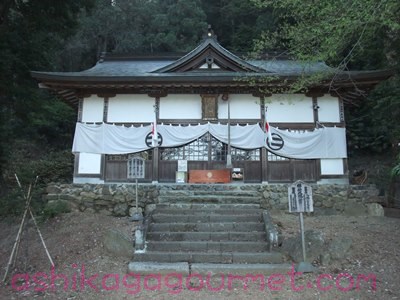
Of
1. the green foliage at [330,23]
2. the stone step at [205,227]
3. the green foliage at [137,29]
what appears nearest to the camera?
the green foliage at [330,23]

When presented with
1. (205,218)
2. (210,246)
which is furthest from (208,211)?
(210,246)

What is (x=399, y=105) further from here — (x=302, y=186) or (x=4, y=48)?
(x=4, y=48)

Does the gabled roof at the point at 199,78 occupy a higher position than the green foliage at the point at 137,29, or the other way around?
the green foliage at the point at 137,29

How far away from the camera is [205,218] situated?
28.8 feet

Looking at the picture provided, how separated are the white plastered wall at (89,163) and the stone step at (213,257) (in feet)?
16.8

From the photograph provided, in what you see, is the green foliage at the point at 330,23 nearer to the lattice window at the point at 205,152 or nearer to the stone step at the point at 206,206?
the stone step at the point at 206,206

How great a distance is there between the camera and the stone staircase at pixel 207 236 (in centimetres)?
677

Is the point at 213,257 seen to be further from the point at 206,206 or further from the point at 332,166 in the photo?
the point at 332,166

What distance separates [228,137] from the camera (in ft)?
37.3

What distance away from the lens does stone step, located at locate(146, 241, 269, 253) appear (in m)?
7.46

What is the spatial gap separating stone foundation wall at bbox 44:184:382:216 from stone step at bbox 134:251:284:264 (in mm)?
3215

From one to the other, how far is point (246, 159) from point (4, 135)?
9.73 metres

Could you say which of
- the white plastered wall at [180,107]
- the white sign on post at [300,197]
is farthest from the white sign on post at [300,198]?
the white plastered wall at [180,107]

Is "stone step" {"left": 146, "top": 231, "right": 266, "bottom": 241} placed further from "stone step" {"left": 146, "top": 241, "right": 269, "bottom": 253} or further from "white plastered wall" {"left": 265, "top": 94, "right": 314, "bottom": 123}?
"white plastered wall" {"left": 265, "top": 94, "right": 314, "bottom": 123}
